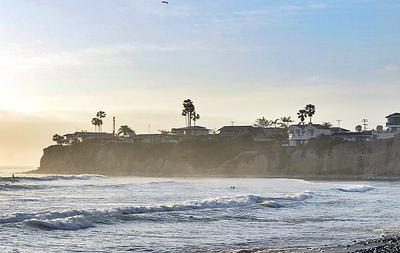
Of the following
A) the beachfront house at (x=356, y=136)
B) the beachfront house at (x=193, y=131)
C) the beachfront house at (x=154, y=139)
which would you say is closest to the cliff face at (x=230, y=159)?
the beachfront house at (x=154, y=139)

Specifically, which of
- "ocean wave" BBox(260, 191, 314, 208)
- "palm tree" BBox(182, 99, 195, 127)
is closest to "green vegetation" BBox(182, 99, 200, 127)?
"palm tree" BBox(182, 99, 195, 127)

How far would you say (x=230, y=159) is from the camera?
420ft

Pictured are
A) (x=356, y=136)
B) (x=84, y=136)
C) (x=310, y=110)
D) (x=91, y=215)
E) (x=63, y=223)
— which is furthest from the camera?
(x=84, y=136)

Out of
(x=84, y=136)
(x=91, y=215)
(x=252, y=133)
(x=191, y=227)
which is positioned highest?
(x=84, y=136)

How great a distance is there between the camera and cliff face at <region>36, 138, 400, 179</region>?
109562 mm

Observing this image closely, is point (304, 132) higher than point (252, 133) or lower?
lower

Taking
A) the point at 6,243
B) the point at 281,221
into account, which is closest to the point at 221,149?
the point at 281,221

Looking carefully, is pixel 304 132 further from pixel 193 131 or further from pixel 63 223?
pixel 63 223

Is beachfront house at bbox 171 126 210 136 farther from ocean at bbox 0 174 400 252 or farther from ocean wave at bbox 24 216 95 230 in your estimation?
ocean wave at bbox 24 216 95 230

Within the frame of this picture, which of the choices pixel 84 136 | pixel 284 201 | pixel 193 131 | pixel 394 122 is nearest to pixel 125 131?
pixel 84 136

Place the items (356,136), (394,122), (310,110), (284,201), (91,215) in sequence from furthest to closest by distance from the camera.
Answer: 1. (310,110)
2. (356,136)
3. (394,122)
4. (284,201)
5. (91,215)

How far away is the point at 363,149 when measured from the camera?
365ft

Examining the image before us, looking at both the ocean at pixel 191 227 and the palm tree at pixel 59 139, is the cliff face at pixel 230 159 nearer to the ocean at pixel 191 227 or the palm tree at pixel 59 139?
the palm tree at pixel 59 139

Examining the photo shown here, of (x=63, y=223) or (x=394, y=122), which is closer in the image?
(x=63, y=223)
